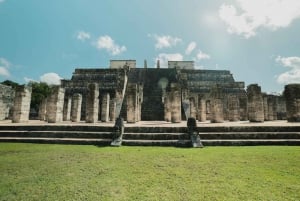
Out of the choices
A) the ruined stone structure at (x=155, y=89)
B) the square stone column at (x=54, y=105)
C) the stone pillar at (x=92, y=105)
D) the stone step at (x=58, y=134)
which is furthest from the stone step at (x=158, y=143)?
the square stone column at (x=54, y=105)

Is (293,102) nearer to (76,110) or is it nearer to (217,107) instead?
(217,107)

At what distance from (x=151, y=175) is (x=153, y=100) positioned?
18927 mm

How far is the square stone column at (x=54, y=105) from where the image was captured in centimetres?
1440

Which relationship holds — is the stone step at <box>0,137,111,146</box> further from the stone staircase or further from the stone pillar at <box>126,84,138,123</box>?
the stone pillar at <box>126,84,138,123</box>

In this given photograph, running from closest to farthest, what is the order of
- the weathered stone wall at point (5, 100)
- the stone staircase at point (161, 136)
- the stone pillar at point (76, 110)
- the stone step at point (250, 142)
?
the stone step at point (250, 142) < the stone staircase at point (161, 136) < the stone pillar at point (76, 110) < the weathered stone wall at point (5, 100)

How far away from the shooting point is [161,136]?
8.38 metres

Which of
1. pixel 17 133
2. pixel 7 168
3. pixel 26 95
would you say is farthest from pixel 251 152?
pixel 26 95

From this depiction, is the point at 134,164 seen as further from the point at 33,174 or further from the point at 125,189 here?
the point at 33,174

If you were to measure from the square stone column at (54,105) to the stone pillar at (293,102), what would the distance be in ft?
48.3

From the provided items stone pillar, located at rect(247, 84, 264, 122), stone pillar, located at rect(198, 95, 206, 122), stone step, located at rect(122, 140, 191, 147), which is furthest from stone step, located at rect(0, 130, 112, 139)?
stone pillar, located at rect(198, 95, 206, 122)

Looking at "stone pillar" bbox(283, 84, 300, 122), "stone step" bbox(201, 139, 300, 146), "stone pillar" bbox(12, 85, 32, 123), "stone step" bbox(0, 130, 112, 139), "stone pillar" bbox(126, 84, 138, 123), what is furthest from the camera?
"stone pillar" bbox(126, 84, 138, 123)

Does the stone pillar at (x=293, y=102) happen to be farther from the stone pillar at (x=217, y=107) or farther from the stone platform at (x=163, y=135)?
the stone platform at (x=163, y=135)

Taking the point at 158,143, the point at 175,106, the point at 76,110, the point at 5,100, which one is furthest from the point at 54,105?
the point at 158,143

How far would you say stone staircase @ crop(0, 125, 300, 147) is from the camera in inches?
314
